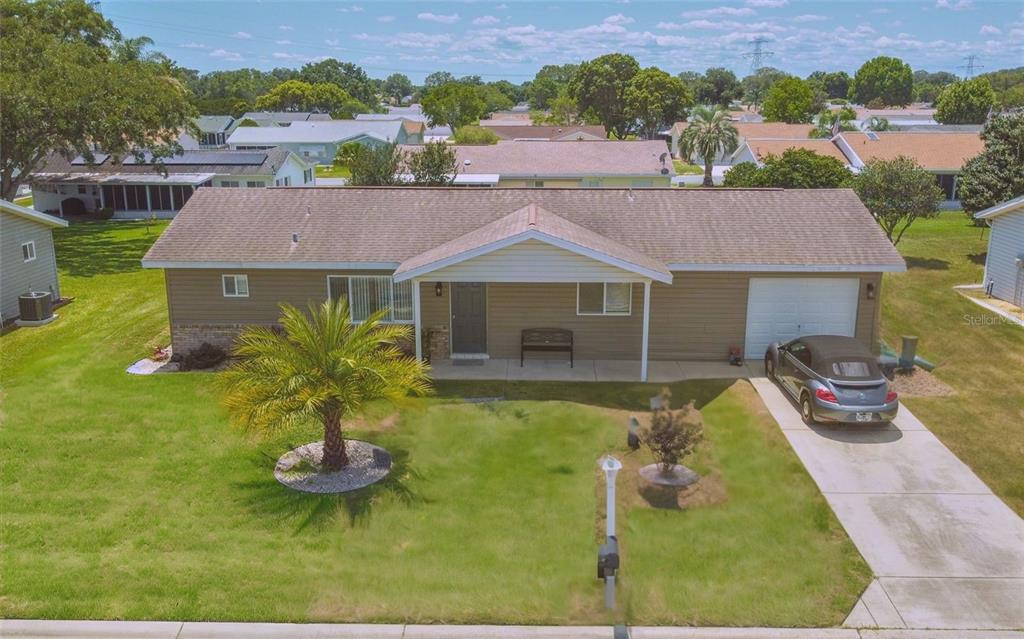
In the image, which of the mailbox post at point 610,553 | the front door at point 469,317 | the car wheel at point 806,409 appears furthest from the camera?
the front door at point 469,317

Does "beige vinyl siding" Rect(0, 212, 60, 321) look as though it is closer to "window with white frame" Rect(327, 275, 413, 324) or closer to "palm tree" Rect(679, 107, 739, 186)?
"window with white frame" Rect(327, 275, 413, 324)

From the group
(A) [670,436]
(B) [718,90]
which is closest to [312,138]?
(A) [670,436]

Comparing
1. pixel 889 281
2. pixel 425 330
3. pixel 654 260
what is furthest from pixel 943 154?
pixel 425 330

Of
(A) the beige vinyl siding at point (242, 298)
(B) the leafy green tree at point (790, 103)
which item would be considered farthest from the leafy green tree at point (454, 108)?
(A) the beige vinyl siding at point (242, 298)

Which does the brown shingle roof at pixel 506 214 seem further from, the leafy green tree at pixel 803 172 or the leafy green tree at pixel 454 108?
the leafy green tree at pixel 454 108

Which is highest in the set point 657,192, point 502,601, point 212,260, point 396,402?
point 657,192

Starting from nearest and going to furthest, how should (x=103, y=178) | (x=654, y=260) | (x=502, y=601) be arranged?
1. (x=502, y=601)
2. (x=654, y=260)
3. (x=103, y=178)

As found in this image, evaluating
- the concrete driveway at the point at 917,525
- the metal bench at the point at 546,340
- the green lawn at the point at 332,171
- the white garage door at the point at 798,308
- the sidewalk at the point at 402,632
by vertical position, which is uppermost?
the green lawn at the point at 332,171

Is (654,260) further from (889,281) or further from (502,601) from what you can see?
(889,281)
